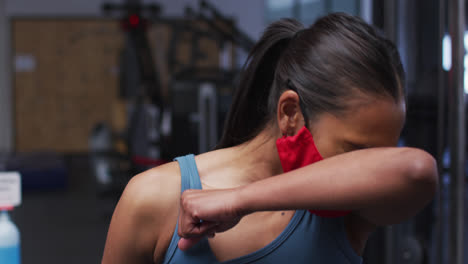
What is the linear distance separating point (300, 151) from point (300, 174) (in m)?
0.12

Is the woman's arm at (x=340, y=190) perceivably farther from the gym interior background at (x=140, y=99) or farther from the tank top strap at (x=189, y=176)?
the gym interior background at (x=140, y=99)

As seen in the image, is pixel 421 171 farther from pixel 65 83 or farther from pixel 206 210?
pixel 65 83

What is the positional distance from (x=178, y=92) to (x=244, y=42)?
39.1 inches

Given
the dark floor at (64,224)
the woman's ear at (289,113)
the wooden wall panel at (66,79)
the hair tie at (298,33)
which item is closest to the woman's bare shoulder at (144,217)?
the woman's ear at (289,113)

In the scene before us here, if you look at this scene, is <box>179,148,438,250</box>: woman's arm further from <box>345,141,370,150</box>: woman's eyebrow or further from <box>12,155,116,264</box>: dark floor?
<box>12,155,116,264</box>: dark floor

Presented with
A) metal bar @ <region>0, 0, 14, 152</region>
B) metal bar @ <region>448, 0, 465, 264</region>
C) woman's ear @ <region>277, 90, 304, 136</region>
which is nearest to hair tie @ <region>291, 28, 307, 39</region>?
woman's ear @ <region>277, 90, 304, 136</region>

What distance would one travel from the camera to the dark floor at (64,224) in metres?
3.03

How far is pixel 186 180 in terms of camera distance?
0.80 metres

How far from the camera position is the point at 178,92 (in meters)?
4.11

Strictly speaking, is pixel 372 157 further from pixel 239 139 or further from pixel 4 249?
pixel 4 249

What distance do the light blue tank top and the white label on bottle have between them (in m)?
0.45

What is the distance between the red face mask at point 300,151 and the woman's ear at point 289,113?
0.06 feet

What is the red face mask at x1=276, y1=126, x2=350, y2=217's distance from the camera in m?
0.76

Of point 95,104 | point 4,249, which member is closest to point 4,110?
point 95,104
